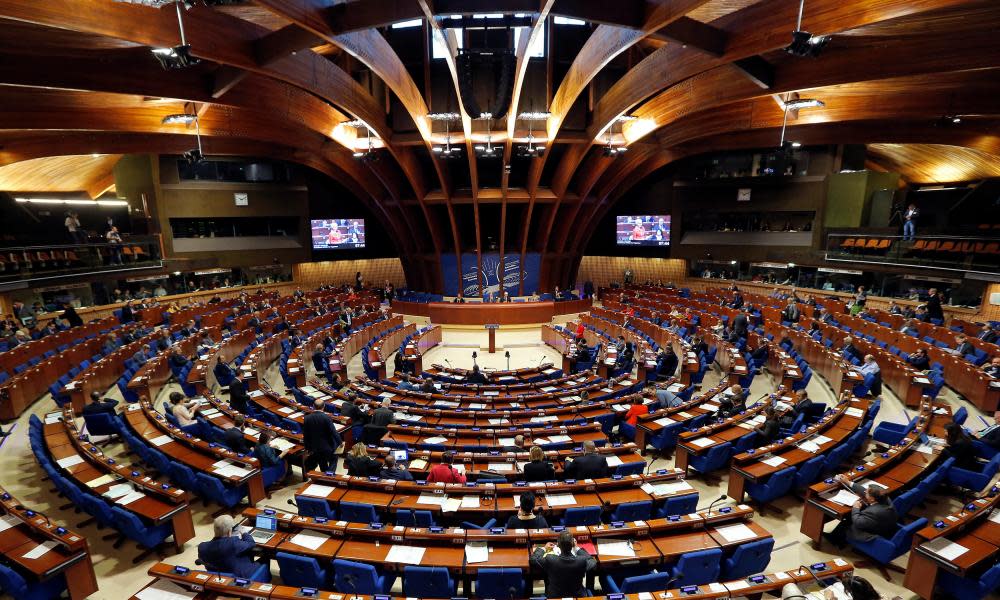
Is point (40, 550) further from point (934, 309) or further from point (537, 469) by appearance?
point (934, 309)

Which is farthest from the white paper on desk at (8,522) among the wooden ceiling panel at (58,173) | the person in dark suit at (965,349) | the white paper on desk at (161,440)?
the wooden ceiling panel at (58,173)

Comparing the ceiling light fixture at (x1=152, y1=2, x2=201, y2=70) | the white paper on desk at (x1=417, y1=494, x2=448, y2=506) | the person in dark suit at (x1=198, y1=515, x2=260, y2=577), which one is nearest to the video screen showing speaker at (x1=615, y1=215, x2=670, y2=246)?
the white paper on desk at (x1=417, y1=494, x2=448, y2=506)

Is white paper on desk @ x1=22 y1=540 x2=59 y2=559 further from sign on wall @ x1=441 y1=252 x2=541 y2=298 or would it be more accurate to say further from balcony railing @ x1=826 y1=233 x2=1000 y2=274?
balcony railing @ x1=826 y1=233 x2=1000 y2=274

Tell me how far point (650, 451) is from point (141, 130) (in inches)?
766

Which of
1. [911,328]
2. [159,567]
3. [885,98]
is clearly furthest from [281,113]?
[911,328]

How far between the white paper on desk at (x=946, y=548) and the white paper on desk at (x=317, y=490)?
27.6 ft

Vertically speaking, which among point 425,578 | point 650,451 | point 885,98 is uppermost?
point 885,98

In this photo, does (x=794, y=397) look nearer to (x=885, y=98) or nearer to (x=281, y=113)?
(x=885, y=98)

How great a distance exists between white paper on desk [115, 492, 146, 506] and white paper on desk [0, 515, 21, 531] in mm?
1097

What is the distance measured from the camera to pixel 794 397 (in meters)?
11.0

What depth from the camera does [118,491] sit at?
731cm

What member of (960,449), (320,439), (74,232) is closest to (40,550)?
(320,439)

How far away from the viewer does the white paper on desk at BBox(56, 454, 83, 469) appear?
797 cm

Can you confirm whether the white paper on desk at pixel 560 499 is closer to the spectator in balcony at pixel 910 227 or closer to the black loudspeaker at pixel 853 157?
the spectator in balcony at pixel 910 227
